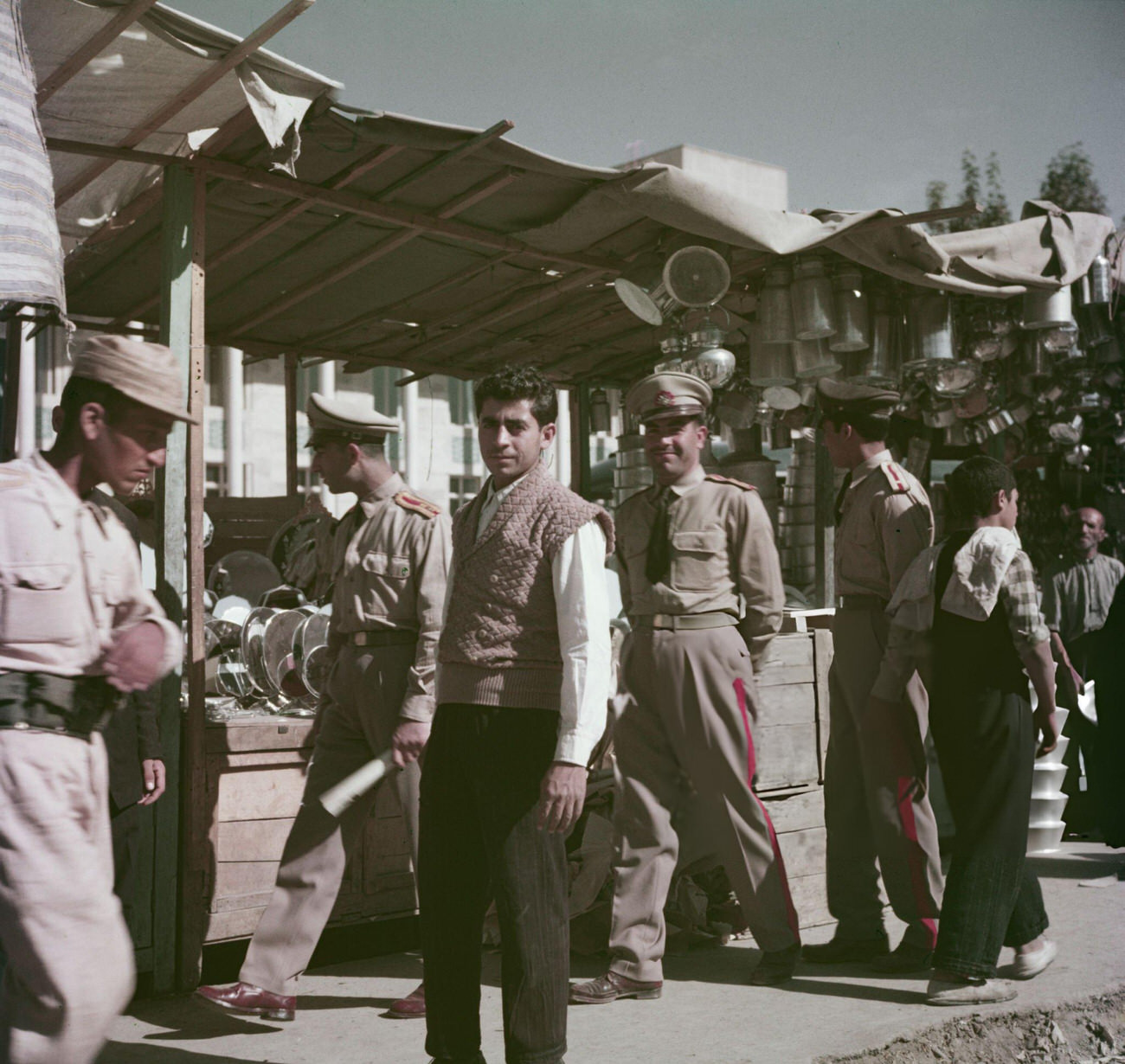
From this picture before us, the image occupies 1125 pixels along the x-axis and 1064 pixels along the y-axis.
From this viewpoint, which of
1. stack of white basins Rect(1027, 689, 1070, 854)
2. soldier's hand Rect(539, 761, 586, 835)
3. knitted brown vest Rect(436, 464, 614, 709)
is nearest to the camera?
soldier's hand Rect(539, 761, 586, 835)

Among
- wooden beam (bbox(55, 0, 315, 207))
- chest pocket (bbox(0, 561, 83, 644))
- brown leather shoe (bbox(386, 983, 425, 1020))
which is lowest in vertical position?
brown leather shoe (bbox(386, 983, 425, 1020))

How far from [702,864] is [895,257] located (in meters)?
3.34

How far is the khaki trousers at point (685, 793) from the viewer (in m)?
4.62

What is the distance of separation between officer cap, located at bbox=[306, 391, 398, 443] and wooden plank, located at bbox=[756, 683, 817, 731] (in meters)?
2.17

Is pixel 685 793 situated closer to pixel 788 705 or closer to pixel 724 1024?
pixel 724 1024

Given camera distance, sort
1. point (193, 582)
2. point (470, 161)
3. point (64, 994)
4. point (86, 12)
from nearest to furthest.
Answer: point (64, 994), point (86, 12), point (193, 582), point (470, 161)

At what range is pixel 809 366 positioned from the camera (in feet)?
22.6

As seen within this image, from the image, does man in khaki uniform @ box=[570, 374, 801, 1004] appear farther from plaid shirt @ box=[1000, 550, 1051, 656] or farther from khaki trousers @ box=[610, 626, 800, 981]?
plaid shirt @ box=[1000, 550, 1051, 656]

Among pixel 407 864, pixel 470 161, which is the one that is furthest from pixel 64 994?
pixel 470 161

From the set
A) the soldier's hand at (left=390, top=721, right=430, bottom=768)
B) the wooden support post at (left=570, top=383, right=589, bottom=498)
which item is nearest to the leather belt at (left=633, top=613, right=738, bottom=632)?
the soldier's hand at (left=390, top=721, right=430, bottom=768)

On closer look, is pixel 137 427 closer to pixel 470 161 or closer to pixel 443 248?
pixel 470 161

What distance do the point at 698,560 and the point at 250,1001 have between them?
2272mm

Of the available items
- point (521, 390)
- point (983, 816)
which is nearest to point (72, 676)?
point (521, 390)

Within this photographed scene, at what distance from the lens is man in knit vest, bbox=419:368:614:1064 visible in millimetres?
3205
